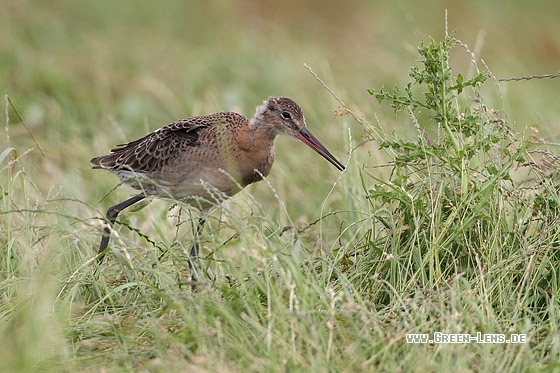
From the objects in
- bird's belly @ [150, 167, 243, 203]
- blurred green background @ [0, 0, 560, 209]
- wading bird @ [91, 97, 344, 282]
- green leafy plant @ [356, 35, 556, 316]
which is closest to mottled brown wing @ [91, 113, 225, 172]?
wading bird @ [91, 97, 344, 282]

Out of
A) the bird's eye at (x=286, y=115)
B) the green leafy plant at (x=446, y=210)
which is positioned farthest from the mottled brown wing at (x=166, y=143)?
the green leafy plant at (x=446, y=210)

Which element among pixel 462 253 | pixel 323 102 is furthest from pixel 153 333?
pixel 323 102

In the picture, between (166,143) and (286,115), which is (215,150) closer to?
(166,143)

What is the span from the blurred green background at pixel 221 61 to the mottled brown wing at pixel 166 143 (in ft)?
1.95

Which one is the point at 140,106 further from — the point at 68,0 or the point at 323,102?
the point at 68,0

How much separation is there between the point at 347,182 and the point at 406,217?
1591mm

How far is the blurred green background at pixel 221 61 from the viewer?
814 centimetres

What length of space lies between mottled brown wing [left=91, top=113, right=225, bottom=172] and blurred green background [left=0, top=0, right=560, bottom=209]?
60 centimetres

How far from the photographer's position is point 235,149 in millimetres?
5832

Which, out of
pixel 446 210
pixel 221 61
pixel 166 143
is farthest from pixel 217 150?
pixel 221 61

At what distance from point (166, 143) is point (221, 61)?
4310 millimetres

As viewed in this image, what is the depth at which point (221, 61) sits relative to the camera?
1017 cm

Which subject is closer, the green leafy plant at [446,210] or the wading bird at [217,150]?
the green leafy plant at [446,210]

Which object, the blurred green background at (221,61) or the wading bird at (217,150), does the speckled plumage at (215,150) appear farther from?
the blurred green background at (221,61)
